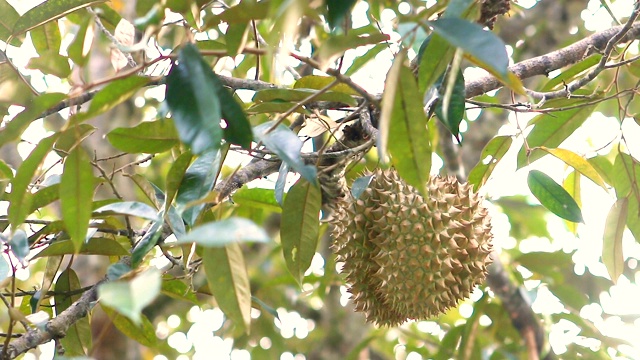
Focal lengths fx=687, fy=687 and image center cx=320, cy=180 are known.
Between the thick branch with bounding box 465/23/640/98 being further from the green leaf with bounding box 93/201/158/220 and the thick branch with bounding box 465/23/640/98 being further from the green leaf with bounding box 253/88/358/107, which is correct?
the green leaf with bounding box 93/201/158/220

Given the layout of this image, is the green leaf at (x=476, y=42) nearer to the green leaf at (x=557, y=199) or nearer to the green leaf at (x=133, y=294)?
the green leaf at (x=133, y=294)

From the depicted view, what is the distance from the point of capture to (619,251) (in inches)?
64.2

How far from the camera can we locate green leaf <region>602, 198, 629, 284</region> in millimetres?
1602

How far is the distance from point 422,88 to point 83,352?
35.9 inches

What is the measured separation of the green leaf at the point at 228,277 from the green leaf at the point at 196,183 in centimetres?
8

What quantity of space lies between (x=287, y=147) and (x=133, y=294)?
0.39 meters

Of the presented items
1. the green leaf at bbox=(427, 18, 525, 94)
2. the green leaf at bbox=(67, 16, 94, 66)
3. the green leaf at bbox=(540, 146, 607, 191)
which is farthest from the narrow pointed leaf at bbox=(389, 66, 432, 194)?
the green leaf at bbox=(540, 146, 607, 191)

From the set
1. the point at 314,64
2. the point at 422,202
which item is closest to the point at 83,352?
the point at 422,202

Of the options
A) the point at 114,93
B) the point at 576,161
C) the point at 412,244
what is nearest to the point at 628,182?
the point at 576,161

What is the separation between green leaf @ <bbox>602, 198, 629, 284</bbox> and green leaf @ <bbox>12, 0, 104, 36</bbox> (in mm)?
1214

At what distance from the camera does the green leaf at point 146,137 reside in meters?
1.21

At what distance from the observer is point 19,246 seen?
3.59ft

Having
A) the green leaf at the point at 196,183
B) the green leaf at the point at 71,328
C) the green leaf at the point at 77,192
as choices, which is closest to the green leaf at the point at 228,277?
the green leaf at the point at 196,183

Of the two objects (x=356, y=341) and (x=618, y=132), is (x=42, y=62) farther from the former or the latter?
(x=356, y=341)
